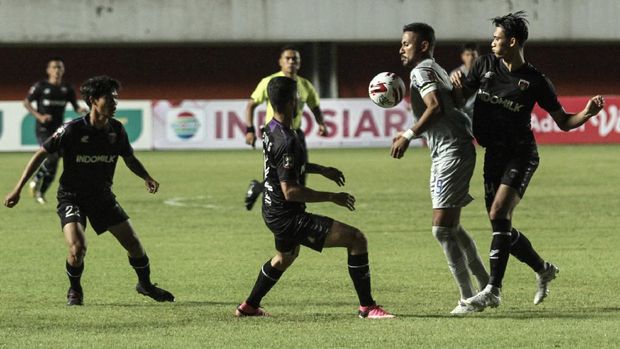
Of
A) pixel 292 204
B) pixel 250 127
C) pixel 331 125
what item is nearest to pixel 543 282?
pixel 292 204

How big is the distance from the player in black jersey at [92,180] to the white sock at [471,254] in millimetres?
2183

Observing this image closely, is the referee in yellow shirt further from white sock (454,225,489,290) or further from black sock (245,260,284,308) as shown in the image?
black sock (245,260,284,308)

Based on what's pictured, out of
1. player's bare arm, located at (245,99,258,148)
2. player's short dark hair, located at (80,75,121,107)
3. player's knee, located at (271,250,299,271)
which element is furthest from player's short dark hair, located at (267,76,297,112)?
player's bare arm, located at (245,99,258,148)

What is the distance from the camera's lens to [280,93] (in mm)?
8539

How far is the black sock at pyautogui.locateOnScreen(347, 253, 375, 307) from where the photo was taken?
8.71 m

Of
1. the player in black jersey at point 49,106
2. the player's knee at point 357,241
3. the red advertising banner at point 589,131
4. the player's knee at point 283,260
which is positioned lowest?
the red advertising banner at point 589,131

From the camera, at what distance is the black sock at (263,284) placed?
8883mm

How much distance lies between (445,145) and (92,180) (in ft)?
8.54

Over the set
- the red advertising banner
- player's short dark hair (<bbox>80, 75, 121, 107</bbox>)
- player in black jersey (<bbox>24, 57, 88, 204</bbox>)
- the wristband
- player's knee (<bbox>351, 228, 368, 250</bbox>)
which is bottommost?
the red advertising banner

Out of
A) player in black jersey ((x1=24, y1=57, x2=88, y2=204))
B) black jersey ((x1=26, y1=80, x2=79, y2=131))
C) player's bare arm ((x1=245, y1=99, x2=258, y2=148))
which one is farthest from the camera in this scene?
black jersey ((x1=26, y1=80, x2=79, y2=131))

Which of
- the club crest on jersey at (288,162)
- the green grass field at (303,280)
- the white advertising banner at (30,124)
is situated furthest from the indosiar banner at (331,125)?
the club crest on jersey at (288,162)

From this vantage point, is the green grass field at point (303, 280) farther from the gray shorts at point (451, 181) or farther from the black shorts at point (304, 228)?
the gray shorts at point (451, 181)

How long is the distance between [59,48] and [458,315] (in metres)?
35.3

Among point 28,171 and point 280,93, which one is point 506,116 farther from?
point 28,171
